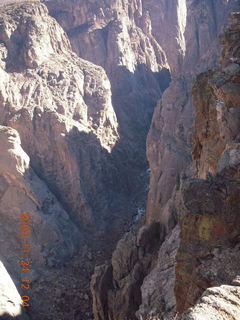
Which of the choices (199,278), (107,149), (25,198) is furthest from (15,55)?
(199,278)

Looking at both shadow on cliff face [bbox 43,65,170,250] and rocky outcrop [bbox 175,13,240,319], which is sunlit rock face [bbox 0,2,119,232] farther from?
rocky outcrop [bbox 175,13,240,319]

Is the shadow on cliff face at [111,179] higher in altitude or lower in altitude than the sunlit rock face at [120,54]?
lower

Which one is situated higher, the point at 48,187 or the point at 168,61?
the point at 168,61

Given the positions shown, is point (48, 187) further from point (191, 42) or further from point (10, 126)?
point (191, 42)

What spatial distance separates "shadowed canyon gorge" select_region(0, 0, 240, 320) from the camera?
311 inches

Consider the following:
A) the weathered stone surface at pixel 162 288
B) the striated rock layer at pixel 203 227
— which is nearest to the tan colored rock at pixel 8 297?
the striated rock layer at pixel 203 227

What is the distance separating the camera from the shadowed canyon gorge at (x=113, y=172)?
7895 millimetres

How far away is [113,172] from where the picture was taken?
36125 millimetres

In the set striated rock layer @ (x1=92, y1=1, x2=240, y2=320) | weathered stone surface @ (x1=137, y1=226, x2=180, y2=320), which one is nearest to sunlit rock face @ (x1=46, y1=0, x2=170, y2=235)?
striated rock layer @ (x1=92, y1=1, x2=240, y2=320)

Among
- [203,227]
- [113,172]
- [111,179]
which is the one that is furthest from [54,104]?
[203,227]

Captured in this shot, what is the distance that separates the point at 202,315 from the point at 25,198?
23.9 m

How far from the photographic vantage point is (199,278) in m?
6.99

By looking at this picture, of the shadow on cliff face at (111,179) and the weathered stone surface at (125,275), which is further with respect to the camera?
the shadow on cliff face at (111,179)

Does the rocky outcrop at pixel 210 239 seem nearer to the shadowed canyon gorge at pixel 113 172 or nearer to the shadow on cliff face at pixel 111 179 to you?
the shadowed canyon gorge at pixel 113 172
